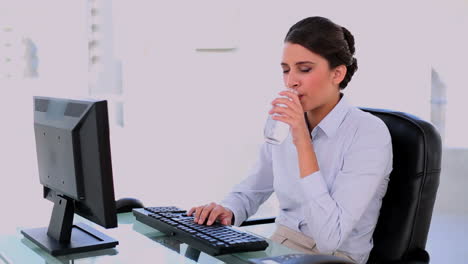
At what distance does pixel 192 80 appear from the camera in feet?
14.9

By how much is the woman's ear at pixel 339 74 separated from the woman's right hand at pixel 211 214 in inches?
20.1

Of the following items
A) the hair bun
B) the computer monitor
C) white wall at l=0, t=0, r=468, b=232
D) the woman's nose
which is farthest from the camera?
white wall at l=0, t=0, r=468, b=232

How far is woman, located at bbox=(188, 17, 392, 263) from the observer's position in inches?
60.9

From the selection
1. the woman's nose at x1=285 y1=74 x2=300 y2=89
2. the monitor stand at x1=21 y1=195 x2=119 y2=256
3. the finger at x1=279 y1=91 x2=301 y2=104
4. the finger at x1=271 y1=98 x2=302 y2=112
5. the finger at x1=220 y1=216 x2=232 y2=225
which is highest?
the woman's nose at x1=285 y1=74 x2=300 y2=89

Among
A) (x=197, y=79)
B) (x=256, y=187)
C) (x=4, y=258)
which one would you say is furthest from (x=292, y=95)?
(x=197, y=79)

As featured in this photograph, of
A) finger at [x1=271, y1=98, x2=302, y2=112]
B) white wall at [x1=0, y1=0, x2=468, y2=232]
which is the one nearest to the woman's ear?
finger at [x1=271, y1=98, x2=302, y2=112]

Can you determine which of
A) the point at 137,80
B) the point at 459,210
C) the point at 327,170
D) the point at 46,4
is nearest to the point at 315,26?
the point at 327,170

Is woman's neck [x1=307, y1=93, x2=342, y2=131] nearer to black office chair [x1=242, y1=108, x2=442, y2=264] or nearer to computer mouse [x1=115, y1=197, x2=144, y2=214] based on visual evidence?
black office chair [x1=242, y1=108, x2=442, y2=264]

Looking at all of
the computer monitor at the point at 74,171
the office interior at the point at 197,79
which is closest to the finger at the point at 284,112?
the computer monitor at the point at 74,171

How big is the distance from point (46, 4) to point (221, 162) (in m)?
2.59

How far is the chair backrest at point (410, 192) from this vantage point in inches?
63.2

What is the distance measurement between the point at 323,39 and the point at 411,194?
500 millimetres

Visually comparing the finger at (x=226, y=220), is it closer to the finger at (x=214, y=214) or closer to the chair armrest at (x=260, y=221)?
the finger at (x=214, y=214)

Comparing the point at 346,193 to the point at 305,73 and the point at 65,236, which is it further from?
the point at 65,236
